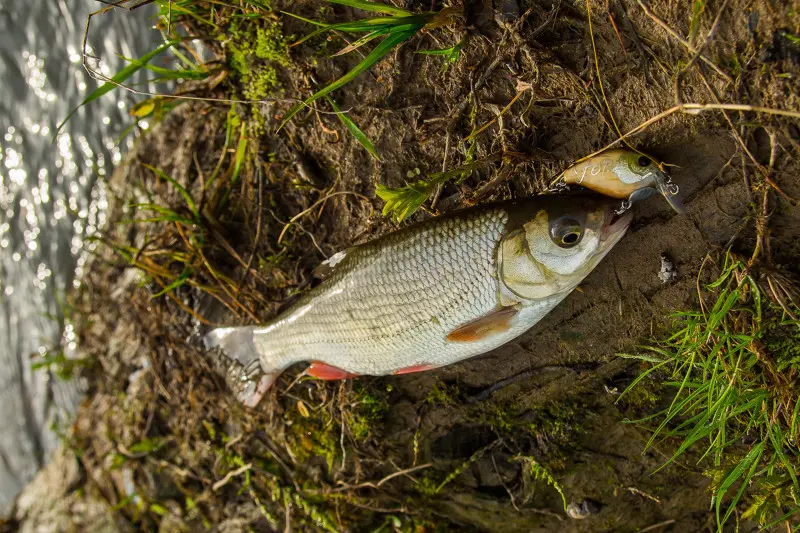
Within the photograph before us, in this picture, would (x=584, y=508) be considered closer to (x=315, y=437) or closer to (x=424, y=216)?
(x=315, y=437)

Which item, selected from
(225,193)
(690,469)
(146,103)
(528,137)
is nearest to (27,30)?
(146,103)

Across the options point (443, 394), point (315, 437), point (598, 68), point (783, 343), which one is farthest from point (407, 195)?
point (783, 343)

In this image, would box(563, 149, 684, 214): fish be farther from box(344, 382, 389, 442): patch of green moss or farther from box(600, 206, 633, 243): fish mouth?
box(344, 382, 389, 442): patch of green moss

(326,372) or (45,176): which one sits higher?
(45,176)

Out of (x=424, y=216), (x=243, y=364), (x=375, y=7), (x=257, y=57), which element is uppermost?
(x=257, y=57)

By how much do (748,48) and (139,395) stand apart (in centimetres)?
465

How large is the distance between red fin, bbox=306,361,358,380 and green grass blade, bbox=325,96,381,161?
1.31 meters

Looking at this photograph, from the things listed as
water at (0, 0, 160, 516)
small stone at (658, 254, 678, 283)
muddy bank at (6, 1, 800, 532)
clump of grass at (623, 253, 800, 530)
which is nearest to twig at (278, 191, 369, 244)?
muddy bank at (6, 1, 800, 532)

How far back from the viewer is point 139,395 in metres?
4.25

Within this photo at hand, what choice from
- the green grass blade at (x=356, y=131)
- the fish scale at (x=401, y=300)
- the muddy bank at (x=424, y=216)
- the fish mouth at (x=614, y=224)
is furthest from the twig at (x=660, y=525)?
the green grass blade at (x=356, y=131)

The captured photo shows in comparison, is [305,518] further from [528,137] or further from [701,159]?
[701,159]

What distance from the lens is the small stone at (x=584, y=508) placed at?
3246 mm

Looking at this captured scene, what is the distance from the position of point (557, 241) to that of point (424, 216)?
0.90 m

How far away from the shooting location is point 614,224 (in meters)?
2.45
